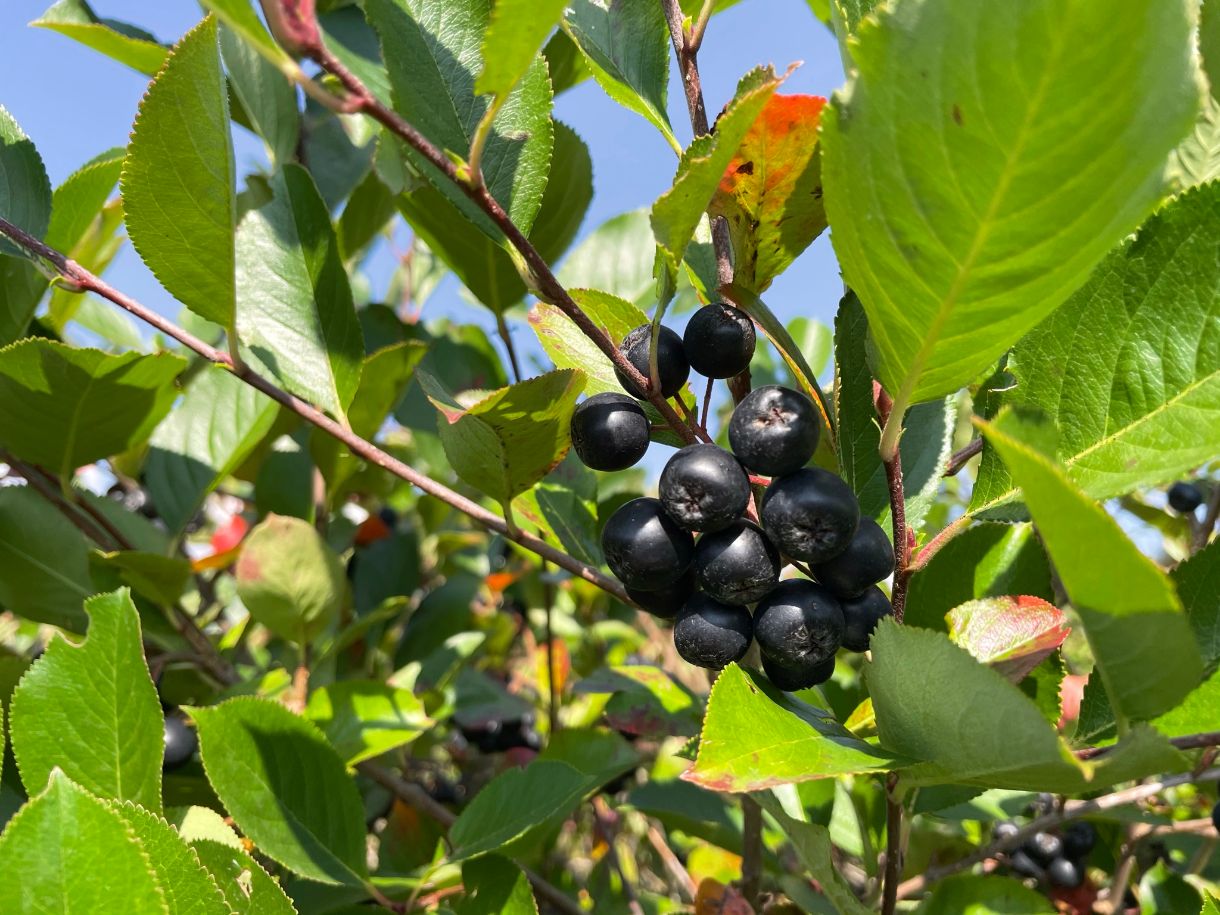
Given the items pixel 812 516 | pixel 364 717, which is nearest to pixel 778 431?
pixel 812 516

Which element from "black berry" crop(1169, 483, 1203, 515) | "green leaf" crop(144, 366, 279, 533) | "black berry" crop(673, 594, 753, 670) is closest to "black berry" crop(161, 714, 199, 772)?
"green leaf" crop(144, 366, 279, 533)

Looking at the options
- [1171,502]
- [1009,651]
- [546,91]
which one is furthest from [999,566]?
[1171,502]

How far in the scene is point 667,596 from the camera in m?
0.96

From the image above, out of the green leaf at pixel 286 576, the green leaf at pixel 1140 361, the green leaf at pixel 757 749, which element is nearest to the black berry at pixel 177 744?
the green leaf at pixel 286 576

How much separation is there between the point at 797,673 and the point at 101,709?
0.77 meters

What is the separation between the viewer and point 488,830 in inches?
51.8

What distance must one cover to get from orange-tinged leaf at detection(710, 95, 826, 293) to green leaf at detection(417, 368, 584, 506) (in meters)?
0.23

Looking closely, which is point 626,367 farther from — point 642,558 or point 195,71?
point 195,71

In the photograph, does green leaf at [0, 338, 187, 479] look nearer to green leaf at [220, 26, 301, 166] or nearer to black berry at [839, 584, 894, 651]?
green leaf at [220, 26, 301, 166]

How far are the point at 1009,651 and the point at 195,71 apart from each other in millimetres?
972

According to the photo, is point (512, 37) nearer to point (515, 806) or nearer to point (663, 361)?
point (663, 361)

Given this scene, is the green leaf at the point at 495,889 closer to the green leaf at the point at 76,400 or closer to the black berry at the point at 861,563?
the black berry at the point at 861,563

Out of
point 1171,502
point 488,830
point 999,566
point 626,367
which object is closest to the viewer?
point 626,367

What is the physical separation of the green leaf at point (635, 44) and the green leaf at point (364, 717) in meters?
0.96
